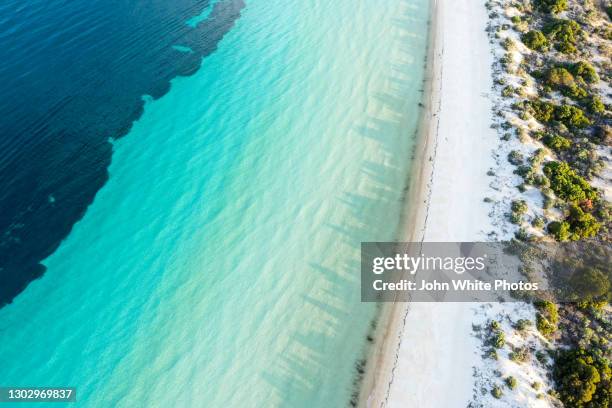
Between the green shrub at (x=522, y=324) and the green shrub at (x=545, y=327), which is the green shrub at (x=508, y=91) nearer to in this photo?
the green shrub at (x=545, y=327)

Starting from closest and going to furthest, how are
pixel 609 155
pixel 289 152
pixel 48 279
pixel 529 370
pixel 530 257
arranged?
pixel 529 370 → pixel 530 257 → pixel 48 279 → pixel 609 155 → pixel 289 152

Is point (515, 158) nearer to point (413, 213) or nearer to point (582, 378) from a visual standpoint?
point (413, 213)

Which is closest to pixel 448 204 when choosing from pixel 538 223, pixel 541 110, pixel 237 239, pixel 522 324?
pixel 538 223

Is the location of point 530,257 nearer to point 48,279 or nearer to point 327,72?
point 327,72

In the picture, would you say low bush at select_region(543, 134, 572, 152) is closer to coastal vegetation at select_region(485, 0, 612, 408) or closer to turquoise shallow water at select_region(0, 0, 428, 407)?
coastal vegetation at select_region(485, 0, 612, 408)

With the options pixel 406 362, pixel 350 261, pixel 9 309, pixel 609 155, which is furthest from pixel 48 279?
pixel 609 155

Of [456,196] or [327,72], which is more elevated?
[327,72]

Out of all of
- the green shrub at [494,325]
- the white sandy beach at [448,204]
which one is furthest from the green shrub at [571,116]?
the green shrub at [494,325]

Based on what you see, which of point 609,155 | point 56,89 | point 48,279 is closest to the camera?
point 48,279
